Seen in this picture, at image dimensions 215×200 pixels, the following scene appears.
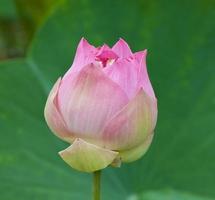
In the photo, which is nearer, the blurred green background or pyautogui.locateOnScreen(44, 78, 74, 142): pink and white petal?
pyautogui.locateOnScreen(44, 78, 74, 142): pink and white petal

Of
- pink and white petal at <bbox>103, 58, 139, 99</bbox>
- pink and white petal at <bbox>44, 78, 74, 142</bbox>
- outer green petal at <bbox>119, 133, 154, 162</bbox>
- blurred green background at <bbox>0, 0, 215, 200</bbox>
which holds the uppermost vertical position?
pink and white petal at <bbox>103, 58, 139, 99</bbox>

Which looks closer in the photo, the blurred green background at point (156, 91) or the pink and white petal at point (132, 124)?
the pink and white petal at point (132, 124)

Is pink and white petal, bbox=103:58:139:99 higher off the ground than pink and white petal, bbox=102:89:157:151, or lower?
higher

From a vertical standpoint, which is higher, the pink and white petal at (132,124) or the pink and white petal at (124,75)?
the pink and white petal at (124,75)

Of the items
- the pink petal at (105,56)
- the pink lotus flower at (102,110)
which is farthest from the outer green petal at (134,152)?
the pink petal at (105,56)

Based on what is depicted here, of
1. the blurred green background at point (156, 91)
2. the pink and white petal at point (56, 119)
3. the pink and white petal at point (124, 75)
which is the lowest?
the blurred green background at point (156, 91)

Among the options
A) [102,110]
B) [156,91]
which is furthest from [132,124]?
[156,91]

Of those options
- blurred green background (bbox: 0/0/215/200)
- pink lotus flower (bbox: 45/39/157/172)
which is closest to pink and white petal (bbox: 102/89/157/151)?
pink lotus flower (bbox: 45/39/157/172)

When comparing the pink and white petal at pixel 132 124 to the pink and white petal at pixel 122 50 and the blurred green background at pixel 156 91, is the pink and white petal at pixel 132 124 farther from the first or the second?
the blurred green background at pixel 156 91

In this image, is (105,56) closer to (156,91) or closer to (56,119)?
(56,119)

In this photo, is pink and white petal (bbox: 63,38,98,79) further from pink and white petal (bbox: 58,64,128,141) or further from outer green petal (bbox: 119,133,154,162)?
outer green petal (bbox: 119,133,154,162)
